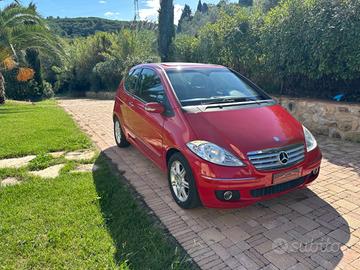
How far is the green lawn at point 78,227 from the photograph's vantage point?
109 inches

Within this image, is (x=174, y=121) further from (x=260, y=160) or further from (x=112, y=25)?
(x=112, y=25)

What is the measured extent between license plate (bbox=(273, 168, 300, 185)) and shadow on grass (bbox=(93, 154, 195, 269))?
122 cm

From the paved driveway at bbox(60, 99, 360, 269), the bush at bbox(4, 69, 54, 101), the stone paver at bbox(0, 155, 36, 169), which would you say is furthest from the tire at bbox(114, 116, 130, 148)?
the bush at bbox(4, 69, 54, 101)

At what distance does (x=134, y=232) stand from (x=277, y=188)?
5.27ft

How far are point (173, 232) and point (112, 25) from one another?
61861 mm

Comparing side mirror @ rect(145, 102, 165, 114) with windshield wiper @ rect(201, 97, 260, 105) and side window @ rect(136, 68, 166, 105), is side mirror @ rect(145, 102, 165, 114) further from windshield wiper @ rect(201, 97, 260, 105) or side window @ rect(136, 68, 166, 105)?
windshield wiper @ rect(201, 97, 260, 105)

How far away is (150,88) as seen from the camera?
4566 millimetres

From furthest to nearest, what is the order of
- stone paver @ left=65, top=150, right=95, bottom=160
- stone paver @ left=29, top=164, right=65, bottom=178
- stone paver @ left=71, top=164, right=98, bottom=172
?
1. stone paver @ left=65, top=150, right=95, bottom=160
2. stone paver @ left=71, top=164, right=98, bottom=172
3. stone paver @ left=29, top=164, right=65, bottom=178

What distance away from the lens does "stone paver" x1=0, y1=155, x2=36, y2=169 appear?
5.20m

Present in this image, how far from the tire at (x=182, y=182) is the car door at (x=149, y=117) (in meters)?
0.40

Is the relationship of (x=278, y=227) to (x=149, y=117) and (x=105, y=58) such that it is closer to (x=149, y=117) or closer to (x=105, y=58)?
(x=149, y=117)

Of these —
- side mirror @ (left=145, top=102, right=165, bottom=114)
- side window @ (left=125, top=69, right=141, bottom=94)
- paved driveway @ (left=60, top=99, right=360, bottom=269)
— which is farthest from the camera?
side window @ (left=125, top=69, right=141, bottom=94)

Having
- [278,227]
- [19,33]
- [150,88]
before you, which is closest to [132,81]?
[150,88]

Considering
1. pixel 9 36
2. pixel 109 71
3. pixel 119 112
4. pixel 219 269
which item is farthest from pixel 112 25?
pixel 219 269
